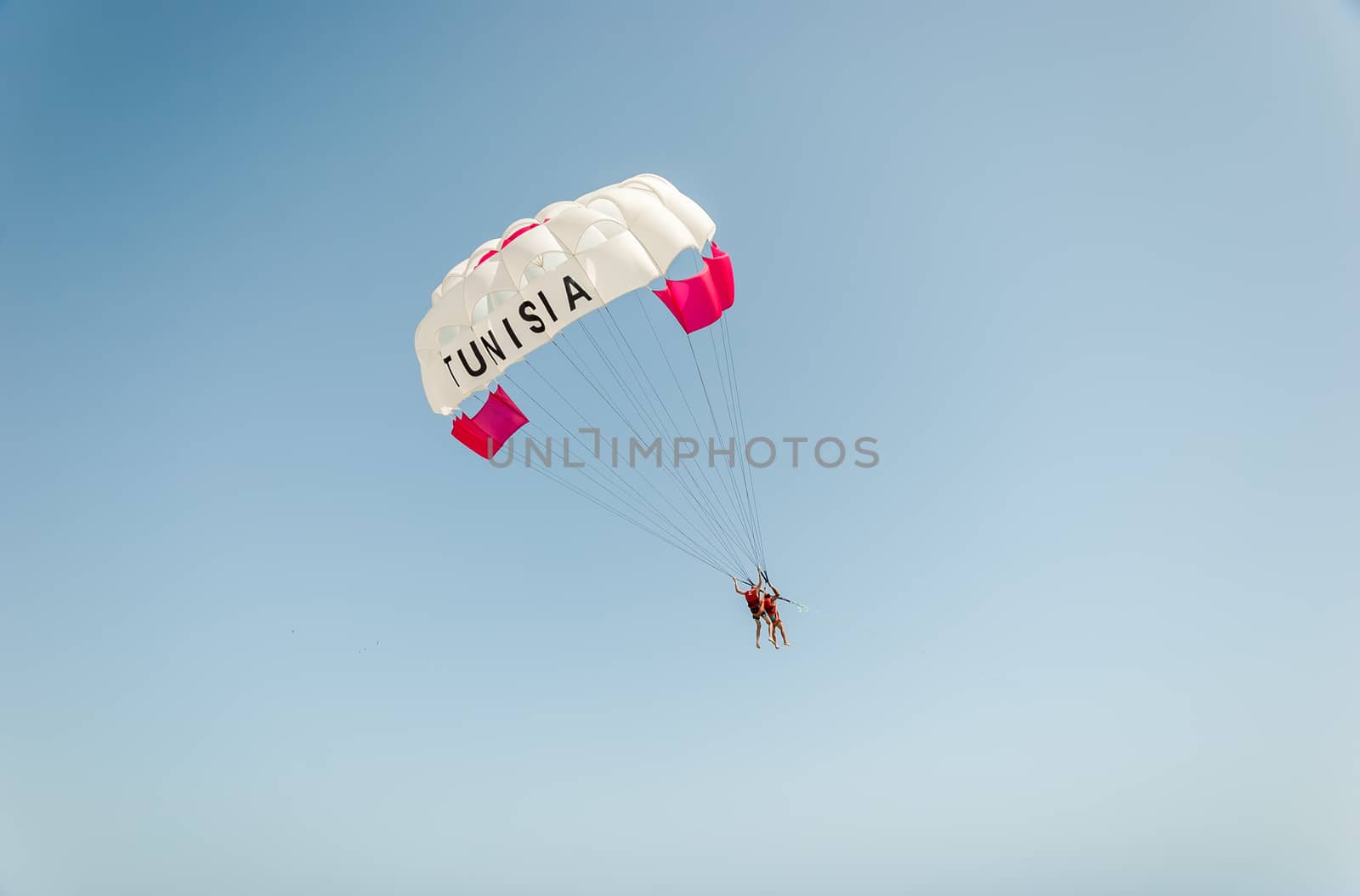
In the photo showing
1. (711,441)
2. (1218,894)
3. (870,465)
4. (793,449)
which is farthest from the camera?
(1218,894)

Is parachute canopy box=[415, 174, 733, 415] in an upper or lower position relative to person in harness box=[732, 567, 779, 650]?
upper

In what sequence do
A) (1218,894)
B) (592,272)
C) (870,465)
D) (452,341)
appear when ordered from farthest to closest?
1. (1218,894)
2. (870,465)
3. (452,341)
4. (592,272)

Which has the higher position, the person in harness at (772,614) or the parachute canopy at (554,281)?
the parachute canopy at (554,281)

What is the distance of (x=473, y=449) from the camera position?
1406cm

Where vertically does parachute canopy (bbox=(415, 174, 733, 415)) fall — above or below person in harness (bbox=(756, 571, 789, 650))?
above

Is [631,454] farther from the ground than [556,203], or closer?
closer

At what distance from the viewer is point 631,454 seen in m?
13.3

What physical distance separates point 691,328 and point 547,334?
2.38 meters

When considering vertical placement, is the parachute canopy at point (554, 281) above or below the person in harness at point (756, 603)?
above

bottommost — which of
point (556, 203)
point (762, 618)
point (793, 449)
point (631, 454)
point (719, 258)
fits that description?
point (762, 618)

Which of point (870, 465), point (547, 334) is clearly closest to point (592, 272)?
point (547, 334)

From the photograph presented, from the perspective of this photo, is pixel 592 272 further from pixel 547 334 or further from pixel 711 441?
pixel 711 441

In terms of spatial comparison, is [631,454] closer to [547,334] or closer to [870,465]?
[547,334]

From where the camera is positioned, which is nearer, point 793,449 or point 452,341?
point 452,341
